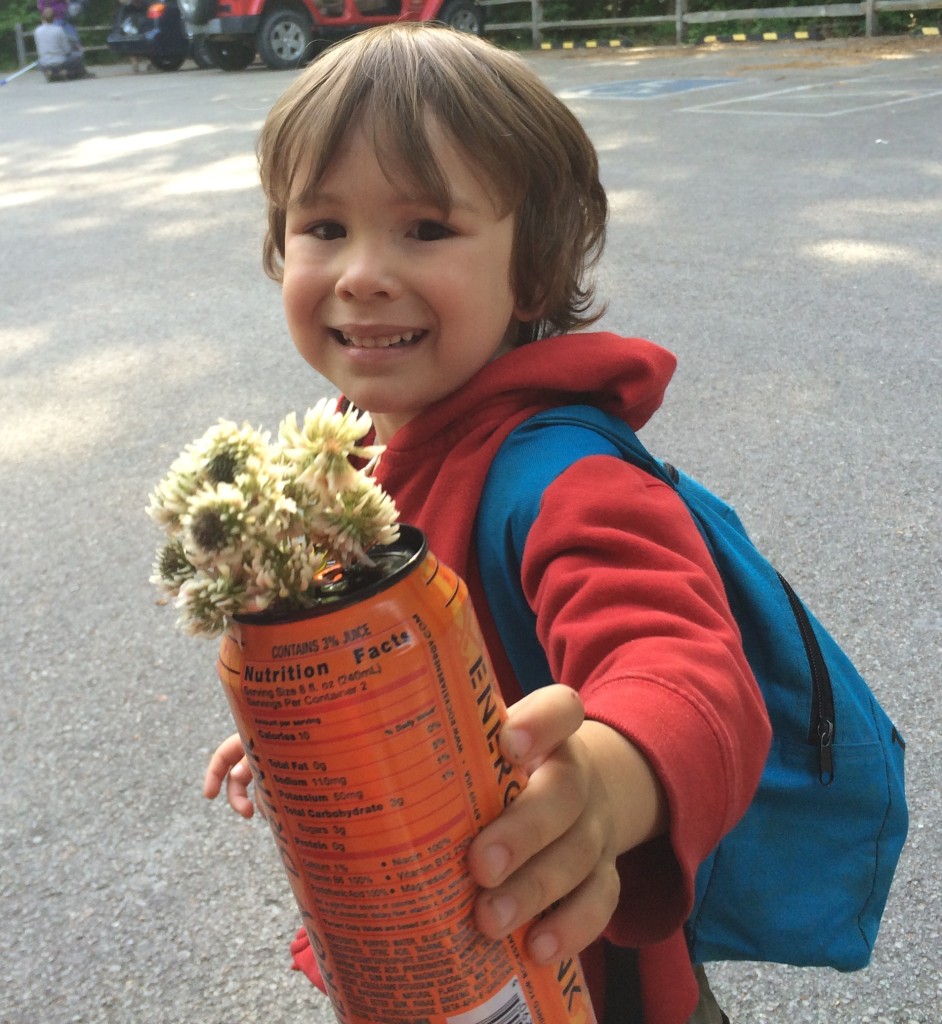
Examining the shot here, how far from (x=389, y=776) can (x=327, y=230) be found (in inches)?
30.1

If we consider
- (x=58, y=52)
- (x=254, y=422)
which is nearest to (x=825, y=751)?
(x=254, y=422)

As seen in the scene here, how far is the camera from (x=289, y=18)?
15844 millimetres

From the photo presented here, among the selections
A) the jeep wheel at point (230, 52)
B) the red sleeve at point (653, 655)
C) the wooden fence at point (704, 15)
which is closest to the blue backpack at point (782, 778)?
the red sleeve at point (653, 655)

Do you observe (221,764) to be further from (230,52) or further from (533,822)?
(230,52)

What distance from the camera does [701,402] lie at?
4070 mm

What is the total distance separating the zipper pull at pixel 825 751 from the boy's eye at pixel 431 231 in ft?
2.13

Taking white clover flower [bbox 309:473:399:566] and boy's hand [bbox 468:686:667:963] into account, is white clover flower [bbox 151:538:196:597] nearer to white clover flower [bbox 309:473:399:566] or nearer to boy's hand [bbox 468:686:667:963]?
white clover flower [bbox 309:473:399:566]

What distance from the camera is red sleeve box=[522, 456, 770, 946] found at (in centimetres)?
92

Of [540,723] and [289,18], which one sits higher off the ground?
[540,723]

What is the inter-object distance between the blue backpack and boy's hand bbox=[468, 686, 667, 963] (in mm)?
313

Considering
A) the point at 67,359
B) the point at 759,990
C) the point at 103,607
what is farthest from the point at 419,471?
the point at 67,359

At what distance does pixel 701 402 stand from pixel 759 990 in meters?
2.39

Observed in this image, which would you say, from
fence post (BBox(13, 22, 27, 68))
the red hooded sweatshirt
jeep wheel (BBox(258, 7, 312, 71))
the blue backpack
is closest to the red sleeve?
the red hooded sweatshirt

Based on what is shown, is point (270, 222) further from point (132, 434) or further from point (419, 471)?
point (132, 434)
